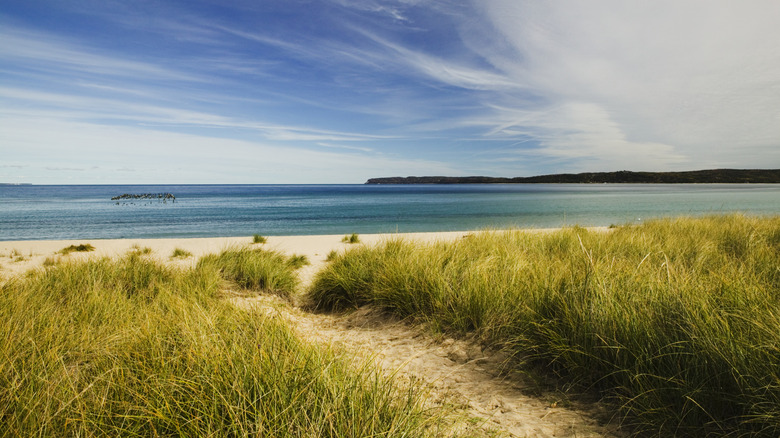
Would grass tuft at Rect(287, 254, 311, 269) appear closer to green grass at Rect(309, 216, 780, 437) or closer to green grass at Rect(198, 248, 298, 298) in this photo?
green grass at Rect(198, 248, 298, 298)

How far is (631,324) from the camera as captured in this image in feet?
9.70

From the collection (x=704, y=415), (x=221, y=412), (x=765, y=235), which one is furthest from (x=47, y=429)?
(x=765, y=235)

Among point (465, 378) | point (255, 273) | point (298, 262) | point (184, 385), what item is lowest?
point (298, 262)

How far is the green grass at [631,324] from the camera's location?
227cm

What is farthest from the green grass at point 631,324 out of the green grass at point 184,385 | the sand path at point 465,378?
the green grass at point 184,385

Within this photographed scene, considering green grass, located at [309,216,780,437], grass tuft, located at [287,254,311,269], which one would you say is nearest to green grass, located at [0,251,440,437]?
green grass, located at [309,216,780,437]

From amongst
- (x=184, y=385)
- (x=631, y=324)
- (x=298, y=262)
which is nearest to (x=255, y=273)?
(x=298, y=262)

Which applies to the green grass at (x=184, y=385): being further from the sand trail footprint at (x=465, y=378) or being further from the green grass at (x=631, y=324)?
the green grass at (x=631, y=324)

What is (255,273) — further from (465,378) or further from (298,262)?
(465,378)

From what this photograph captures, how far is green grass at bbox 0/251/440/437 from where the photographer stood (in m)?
1.84

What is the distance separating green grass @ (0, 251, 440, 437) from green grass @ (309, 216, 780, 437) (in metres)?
1.59

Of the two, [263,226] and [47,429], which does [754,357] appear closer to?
[47,429]

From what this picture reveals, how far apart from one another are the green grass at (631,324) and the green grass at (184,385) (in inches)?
62.5

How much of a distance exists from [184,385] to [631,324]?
3.38 meters
